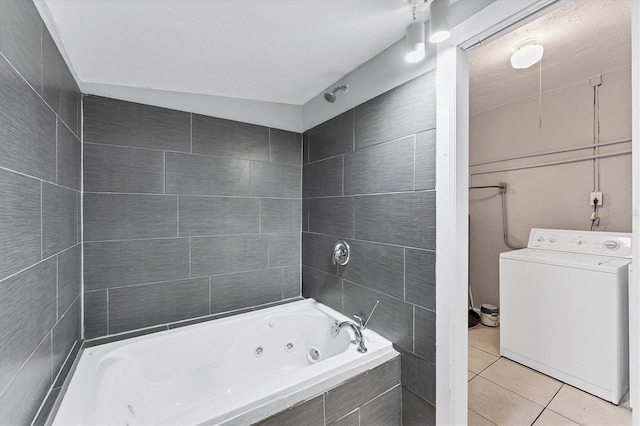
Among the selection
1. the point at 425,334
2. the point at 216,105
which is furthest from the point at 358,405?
the point at 216,105

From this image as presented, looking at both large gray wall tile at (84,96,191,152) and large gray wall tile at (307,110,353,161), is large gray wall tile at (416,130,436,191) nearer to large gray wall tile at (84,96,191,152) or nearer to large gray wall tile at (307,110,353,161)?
large gray wall tile at (307,110,353,161)

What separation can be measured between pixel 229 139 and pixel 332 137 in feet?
2.60

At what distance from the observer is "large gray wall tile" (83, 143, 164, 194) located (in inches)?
64.6

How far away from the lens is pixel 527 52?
1.78 metres

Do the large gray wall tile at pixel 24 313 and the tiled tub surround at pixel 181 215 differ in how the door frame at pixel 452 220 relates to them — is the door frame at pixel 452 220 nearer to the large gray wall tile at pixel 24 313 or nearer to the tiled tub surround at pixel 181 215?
the tiled tub surround at pixel 181 215

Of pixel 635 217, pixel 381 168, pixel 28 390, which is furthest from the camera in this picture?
pixel 381 168

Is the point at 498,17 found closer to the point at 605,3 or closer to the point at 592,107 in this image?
the point at 605,3

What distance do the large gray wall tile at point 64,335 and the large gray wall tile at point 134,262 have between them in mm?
182

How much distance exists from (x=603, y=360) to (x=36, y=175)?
3.24 metres

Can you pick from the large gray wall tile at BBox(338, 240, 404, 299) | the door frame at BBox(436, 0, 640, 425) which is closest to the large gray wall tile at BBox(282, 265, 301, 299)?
the large gray wall tile at BBox(338, 240, 404, 299)

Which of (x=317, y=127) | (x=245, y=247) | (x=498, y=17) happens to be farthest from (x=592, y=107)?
(x=245, y=247)

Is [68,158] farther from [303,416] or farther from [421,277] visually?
[421,277]

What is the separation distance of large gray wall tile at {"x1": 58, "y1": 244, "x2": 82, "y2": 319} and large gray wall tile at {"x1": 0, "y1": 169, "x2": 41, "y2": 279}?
13.3 inches

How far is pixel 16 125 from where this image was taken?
0.85 m
